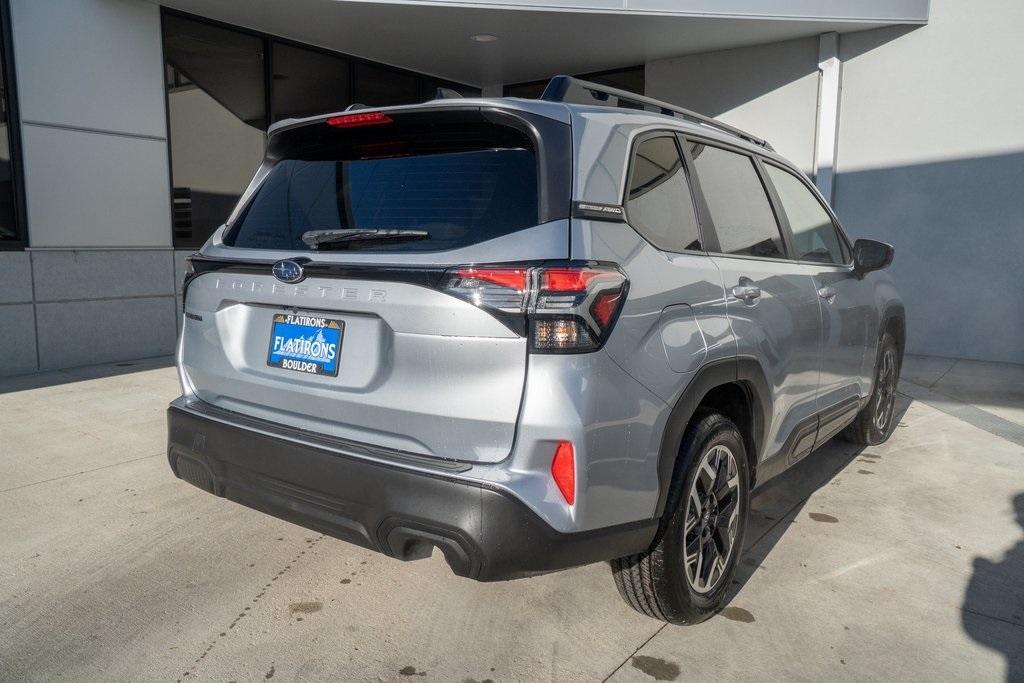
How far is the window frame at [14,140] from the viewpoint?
6559mm

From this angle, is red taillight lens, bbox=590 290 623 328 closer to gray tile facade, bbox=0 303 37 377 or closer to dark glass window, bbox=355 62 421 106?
gray tile facade, bbox=0 303 37 377

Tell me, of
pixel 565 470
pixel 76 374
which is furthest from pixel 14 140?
pixel 565 470

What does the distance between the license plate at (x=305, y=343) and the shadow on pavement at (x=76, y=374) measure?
4912mm

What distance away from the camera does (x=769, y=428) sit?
301 centimetres

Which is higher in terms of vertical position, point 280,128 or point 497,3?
point 497,3

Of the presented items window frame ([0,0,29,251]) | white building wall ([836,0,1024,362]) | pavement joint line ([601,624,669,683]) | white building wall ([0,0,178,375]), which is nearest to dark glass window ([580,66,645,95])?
white building wall ([836,0,1024,362])

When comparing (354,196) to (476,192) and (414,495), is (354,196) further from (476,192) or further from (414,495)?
(414,495)

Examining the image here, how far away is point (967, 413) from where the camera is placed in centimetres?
602

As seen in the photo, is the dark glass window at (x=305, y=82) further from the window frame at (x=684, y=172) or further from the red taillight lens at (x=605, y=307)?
the red taillight lens at (x=605, y=307)

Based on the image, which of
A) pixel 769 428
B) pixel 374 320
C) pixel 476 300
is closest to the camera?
pixel 476 300

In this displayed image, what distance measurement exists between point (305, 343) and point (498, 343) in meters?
0.70

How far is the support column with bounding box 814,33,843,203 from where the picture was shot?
9.04m

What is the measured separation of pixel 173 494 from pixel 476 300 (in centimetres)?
262

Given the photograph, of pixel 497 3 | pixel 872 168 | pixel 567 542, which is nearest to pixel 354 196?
pixel 567 542
